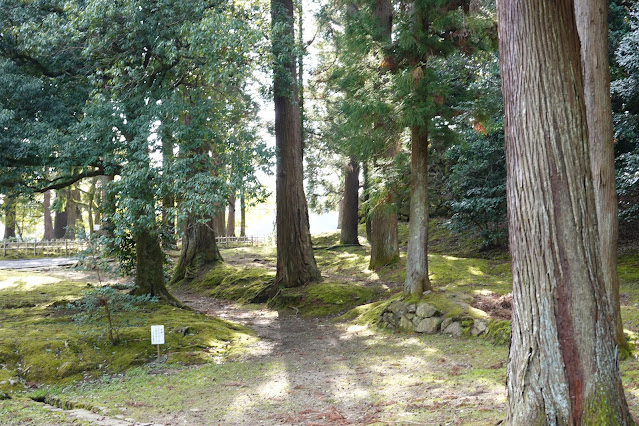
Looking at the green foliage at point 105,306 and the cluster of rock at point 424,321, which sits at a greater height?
the green foliage at point 105,306

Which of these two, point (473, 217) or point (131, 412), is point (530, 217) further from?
point (473, 217)

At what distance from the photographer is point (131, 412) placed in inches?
242

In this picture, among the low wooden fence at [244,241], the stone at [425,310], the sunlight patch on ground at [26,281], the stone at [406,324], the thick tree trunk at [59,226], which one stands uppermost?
the thick tree trunk at [59,226]

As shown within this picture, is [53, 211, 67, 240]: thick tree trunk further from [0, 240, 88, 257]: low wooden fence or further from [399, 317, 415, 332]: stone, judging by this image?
[399, 317, 415, 332]: stone

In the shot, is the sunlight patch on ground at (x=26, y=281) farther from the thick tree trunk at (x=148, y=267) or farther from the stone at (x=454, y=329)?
the stone at (x=454, y=329)

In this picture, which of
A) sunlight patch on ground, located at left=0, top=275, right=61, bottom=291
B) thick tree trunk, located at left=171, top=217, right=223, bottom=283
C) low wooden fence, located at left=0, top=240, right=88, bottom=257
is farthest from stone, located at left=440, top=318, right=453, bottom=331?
low wooden fence, located at left=0, top=240, right=88, bottom=257

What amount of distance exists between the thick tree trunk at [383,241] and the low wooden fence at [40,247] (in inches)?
653

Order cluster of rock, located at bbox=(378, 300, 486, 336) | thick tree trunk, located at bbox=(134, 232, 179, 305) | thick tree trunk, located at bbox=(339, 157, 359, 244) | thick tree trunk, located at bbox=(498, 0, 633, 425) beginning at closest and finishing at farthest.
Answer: thick tree trunk, located at bbox=(498, 0, 633, 425) < cluster of rock, located at bbox=(378, 300, 486, 336) < thick tree trunk, located at bbox=(134, 232, 179, 305) < thick tree trunk, located at bbox=(339, 157, 359, 244)

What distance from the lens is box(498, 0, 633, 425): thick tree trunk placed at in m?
3.65

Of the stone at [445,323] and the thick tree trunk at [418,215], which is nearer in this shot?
the stone at [445,323]

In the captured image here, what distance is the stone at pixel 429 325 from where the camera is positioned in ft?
31.8

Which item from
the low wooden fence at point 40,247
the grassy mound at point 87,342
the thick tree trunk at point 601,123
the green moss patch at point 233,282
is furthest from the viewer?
the low wooden fence at point 40,247

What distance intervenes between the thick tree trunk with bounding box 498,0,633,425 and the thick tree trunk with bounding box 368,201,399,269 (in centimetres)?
1053

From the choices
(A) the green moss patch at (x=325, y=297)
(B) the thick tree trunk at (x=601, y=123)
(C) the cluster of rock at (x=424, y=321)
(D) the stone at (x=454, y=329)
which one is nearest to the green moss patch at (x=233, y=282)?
(A) the green moss patch at (x=325, y=297)
